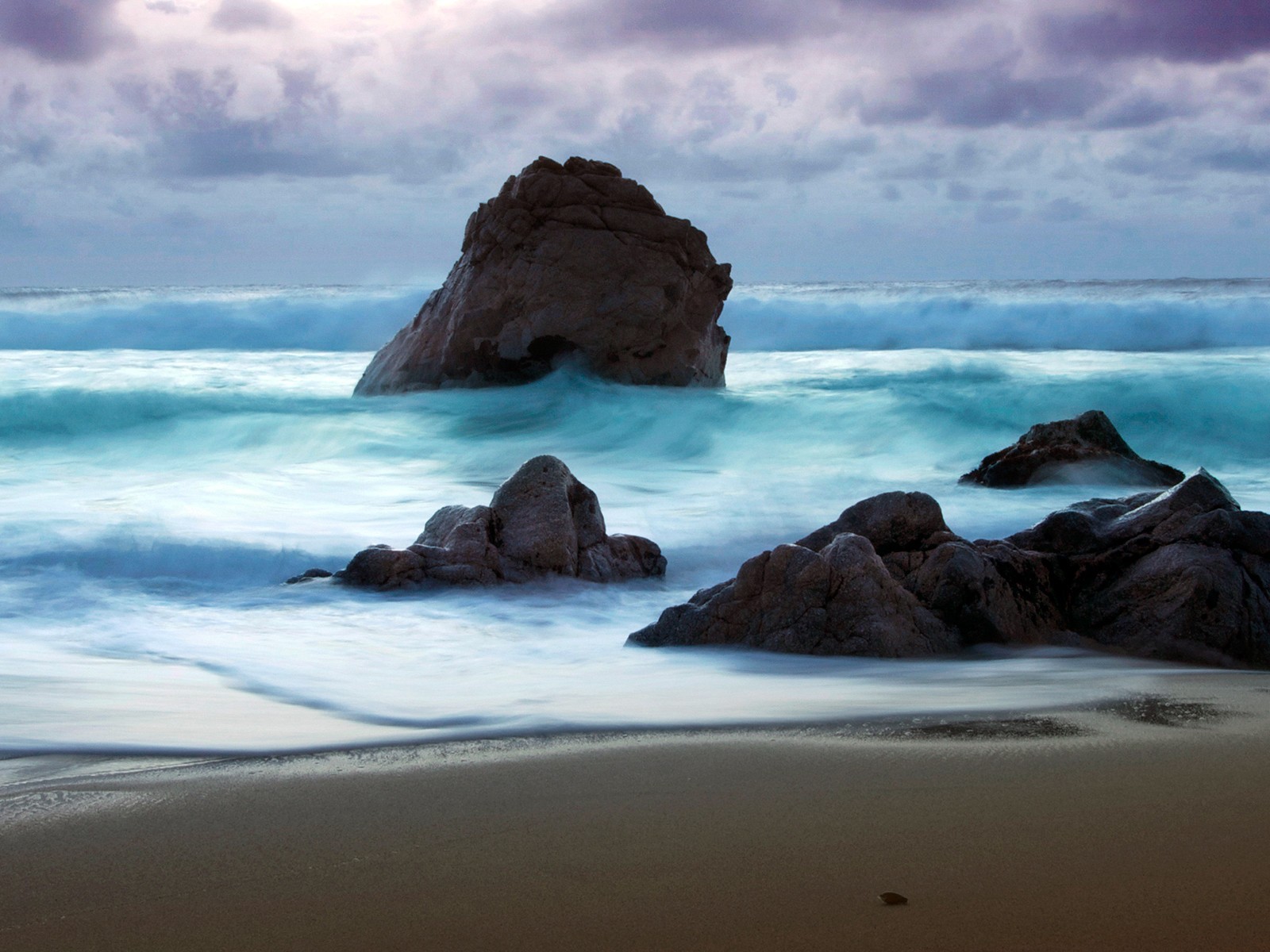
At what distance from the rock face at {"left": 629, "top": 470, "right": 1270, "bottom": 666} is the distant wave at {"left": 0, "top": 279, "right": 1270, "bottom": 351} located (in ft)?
93.0

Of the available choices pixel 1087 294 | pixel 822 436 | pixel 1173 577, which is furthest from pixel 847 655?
pixel 1087 294

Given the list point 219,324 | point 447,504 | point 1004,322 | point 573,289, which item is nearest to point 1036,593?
point 447,504

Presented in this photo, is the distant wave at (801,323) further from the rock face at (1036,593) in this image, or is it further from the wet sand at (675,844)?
the wet sand at (675,844)

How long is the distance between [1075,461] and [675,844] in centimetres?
781

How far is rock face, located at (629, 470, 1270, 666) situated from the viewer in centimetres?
452

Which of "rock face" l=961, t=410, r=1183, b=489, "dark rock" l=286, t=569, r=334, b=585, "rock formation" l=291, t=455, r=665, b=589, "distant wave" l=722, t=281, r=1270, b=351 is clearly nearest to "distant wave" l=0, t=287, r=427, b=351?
"distant wave" l=722, t=281, r=1270, b=351

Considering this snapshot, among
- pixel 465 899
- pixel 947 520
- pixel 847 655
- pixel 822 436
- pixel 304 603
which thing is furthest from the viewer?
pixel 822 436

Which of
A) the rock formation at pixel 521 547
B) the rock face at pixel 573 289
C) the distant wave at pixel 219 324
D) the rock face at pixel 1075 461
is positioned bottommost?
the rock formation at pixel 521 547

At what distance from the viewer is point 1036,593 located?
15.9 feet

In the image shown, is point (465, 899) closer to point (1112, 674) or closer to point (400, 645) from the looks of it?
point (1112, 674)

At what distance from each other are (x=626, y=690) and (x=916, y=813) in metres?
1.67

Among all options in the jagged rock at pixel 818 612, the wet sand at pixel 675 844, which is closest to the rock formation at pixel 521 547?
the jagged rock at pixel 818 612

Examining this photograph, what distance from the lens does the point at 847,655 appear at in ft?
14.6

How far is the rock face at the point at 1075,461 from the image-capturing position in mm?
9312
